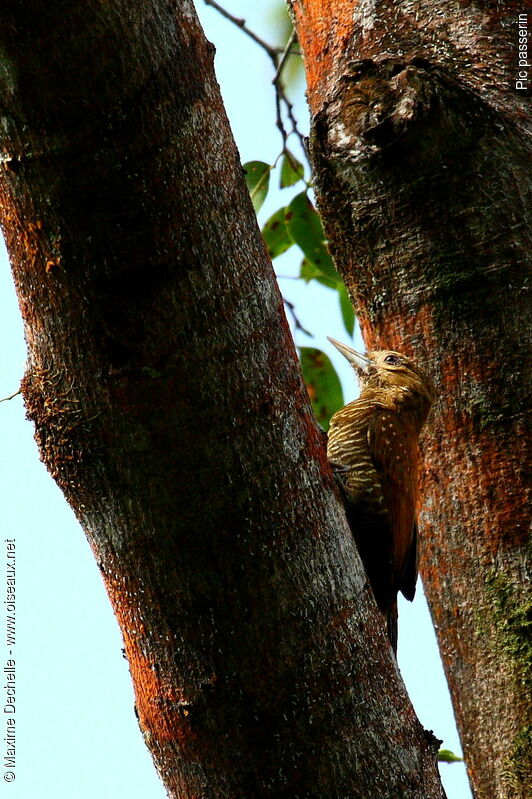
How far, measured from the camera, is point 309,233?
3275 millimetres

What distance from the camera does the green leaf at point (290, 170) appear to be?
3.42 meters

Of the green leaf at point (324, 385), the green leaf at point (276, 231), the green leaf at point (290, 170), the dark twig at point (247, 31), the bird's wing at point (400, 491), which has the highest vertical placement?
the dark twig at point (247, 31)

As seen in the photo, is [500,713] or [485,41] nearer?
[500,713]

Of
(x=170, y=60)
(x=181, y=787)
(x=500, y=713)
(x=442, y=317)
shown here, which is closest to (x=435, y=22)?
(x=442, y=317)

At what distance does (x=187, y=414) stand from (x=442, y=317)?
1.05 meters

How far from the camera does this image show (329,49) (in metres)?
2.48

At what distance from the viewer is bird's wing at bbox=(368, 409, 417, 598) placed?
246 cm

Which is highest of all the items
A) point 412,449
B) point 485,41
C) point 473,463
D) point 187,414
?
point 485,41

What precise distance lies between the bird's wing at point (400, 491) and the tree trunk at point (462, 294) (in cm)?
27

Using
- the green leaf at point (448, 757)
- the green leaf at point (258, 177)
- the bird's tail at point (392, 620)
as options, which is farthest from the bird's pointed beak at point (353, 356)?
the green leaf at point (448, 757)

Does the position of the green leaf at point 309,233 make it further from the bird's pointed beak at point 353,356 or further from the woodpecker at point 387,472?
the woodpecker at point 387,472

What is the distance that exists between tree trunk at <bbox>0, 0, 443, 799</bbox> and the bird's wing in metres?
1.05

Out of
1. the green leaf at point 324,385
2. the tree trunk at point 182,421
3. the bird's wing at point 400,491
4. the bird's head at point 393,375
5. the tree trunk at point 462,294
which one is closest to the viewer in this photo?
the tree trunk at point 182,421

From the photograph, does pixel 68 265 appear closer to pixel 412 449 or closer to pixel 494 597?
pixel 494 597
